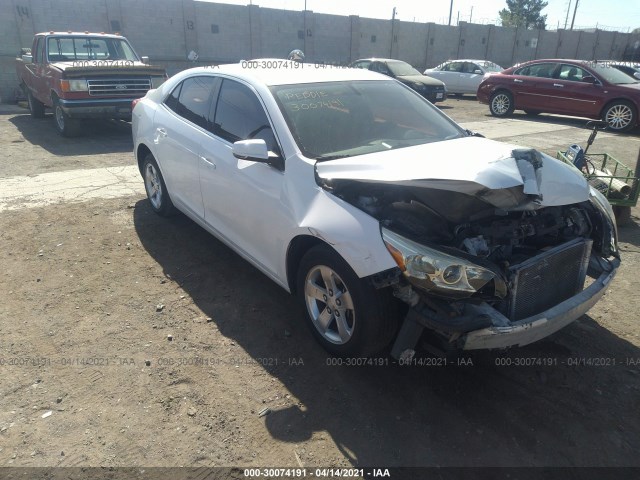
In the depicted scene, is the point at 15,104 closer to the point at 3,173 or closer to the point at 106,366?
the point at 3,173

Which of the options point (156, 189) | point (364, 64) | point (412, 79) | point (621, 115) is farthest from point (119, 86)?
point (621, 115)

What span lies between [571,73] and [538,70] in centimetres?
99

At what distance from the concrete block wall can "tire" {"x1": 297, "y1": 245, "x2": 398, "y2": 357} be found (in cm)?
1710

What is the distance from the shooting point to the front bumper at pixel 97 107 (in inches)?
363

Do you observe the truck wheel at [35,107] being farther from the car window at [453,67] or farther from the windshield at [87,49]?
the car window at [453,67]

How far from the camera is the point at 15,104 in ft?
50.5

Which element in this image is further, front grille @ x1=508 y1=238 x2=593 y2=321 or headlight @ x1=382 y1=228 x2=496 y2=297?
front grille @ x1=508 y1=238 x2=593 y2=321

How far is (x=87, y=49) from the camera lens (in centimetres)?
1020

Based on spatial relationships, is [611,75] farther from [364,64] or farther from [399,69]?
[364,64]

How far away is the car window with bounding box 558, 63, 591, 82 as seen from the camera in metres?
12.6

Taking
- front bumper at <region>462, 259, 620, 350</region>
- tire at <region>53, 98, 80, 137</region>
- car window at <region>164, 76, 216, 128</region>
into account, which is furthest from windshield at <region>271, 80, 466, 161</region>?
tire at <region>53, 98, 80, 137</region>

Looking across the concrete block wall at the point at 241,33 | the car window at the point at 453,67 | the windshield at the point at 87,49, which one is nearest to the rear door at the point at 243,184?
the windshield at the point at 87,49

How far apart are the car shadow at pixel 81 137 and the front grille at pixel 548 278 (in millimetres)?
8077

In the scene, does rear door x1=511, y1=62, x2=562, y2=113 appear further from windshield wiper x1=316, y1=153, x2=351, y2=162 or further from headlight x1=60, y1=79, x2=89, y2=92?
windshield wiper x1=316, y1=153, x2=351, y2=162
